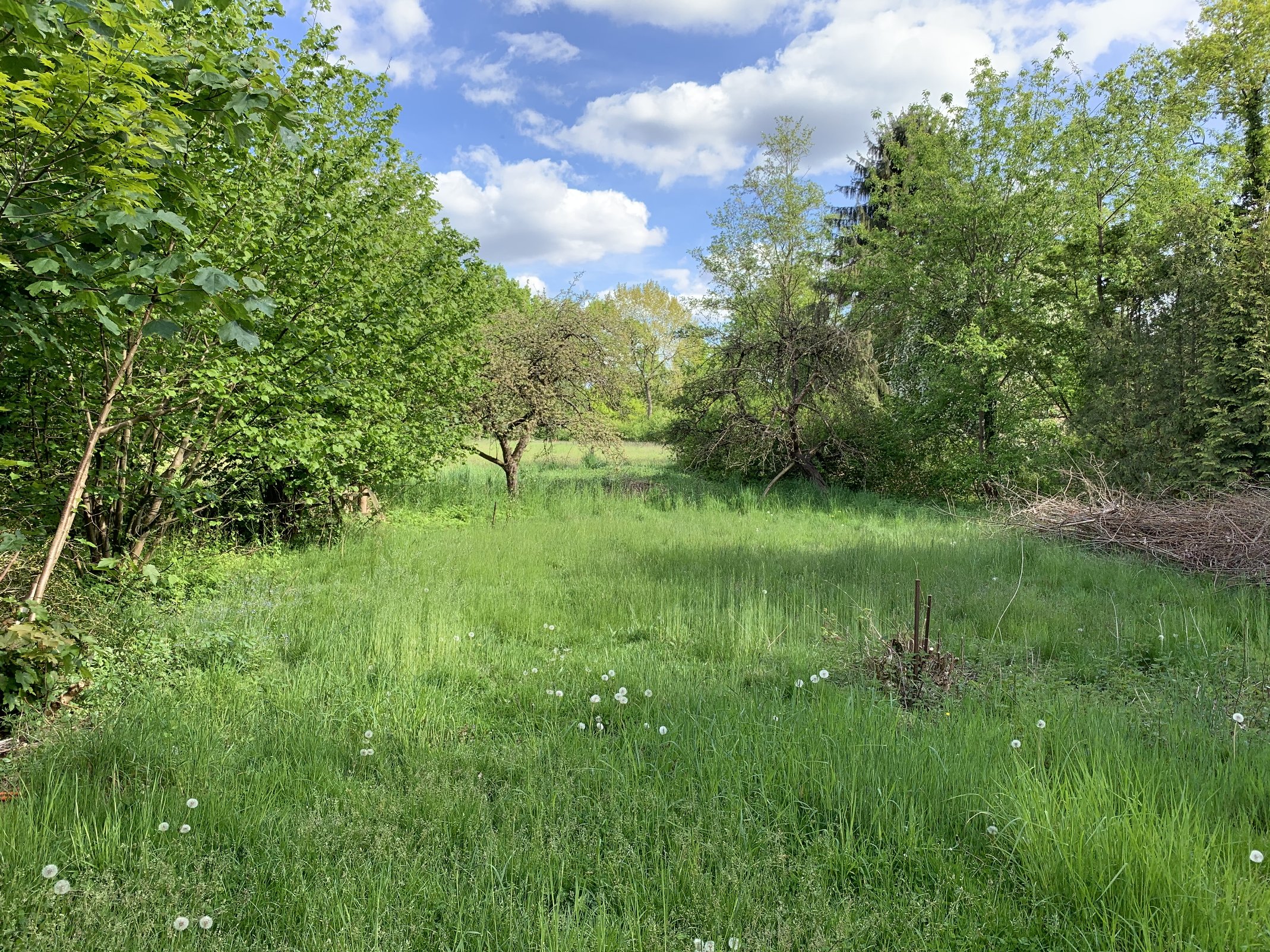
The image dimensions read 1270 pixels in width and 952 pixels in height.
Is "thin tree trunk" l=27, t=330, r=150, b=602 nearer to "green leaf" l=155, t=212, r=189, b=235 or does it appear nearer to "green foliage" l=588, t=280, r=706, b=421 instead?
"green leaf" l=155, t=212, r=189, b=235

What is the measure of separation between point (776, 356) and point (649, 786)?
510 inches

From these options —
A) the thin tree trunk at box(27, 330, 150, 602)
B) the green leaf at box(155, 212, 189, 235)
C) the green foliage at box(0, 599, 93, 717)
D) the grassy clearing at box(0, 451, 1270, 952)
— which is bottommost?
the grassy clearing at box(0, 451, 1270, 952)

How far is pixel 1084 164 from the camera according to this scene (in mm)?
13828

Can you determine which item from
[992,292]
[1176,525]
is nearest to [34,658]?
[1176,525]

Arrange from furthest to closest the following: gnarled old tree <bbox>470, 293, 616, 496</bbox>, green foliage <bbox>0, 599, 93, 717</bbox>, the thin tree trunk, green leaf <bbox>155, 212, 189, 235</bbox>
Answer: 1. gnarled old tree <bbox>470, 293, 616, 496</bbox>
2. the thin tree trunk
3. green foliage <bbox>0, 599, 93, 717</bbox>
4. green leaf <bbox>155, 212, 189, 235</bbox>

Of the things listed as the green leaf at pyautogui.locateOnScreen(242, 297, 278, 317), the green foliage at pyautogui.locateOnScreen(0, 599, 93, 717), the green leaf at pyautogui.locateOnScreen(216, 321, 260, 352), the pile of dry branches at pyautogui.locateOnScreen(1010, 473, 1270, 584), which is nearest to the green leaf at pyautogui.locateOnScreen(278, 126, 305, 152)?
the green leaf at pyautogui.locateOnScreen(242, 297, 278, 317)

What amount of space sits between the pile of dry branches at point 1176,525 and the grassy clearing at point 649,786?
5.83ft

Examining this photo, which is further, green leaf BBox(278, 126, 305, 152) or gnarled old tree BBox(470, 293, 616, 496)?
gnarled old tree BBox(470, 293, 616, 496)

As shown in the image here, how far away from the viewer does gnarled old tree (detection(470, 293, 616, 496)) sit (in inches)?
460

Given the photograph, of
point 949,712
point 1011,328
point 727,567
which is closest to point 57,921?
point 949,712

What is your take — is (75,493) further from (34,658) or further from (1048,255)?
(1048,255)

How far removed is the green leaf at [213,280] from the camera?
197 centimetres

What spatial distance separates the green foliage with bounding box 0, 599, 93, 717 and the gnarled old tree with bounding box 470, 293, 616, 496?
793 centimetres

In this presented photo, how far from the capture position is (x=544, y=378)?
12.2m
